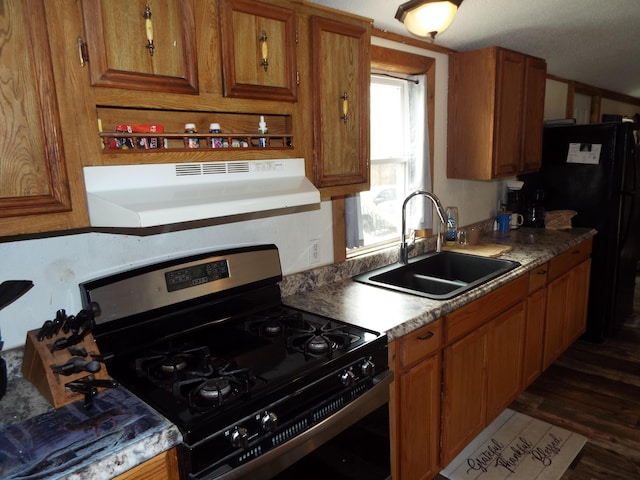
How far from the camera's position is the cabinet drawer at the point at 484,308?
1930mm

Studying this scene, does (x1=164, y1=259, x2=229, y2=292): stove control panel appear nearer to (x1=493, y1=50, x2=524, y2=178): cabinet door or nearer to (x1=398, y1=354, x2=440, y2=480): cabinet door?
(x1=398, y1=354, x2=440, y2=480): cabinet door

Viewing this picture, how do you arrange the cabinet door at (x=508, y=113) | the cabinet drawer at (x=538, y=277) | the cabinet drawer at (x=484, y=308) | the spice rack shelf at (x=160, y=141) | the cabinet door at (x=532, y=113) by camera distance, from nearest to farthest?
the spice rack shelf at (x=160, y=141) → the cabinet drawer at (x=484, y=308) → the cabinet drawer at (x=538, y=277) → the cabinet door at (x=508, y=113) → the cabinet door at (x=532, y=113)

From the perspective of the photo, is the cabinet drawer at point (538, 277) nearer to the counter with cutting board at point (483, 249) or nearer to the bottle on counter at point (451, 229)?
the counter with cutting board at point (483, 249)

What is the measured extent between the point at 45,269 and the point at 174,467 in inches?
29.7

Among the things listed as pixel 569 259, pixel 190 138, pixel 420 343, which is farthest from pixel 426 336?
pixel 569 259

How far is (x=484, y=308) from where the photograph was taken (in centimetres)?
211

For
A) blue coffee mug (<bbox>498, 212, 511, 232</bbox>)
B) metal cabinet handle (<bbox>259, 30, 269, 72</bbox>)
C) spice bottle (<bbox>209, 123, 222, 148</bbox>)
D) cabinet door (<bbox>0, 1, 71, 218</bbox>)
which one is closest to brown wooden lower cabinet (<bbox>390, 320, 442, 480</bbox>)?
spice bottle (<bbox>209, 123, 222, 148</bbox>)

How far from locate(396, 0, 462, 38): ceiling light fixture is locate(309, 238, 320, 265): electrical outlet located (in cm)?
102

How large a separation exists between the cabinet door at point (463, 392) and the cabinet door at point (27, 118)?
5.23 ft

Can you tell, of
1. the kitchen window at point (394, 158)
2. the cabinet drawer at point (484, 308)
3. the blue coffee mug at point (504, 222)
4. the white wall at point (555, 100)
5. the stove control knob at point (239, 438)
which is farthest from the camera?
the white wall at point (555, 100)

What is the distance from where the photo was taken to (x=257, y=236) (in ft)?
6.40

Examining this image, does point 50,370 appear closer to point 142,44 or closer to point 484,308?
point 142,44

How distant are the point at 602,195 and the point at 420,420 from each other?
96.4 inches

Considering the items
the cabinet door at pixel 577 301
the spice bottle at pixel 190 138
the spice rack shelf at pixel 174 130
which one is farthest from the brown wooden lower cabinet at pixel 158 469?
the cabinet door at pixel 577 301
